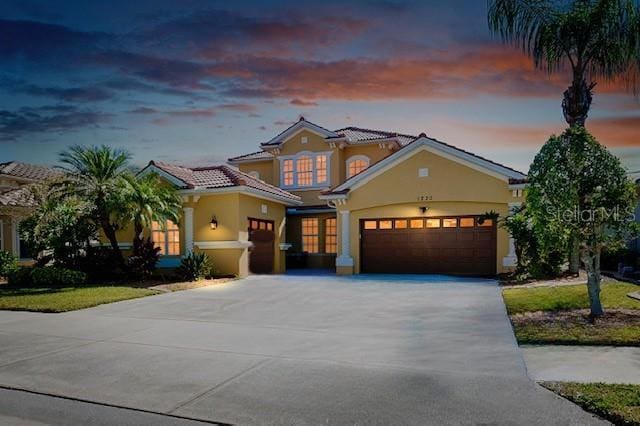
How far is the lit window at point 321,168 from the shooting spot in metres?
22.9

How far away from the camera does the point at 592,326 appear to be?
715 centimetres

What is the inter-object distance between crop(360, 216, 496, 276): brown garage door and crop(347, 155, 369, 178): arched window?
5000 millimetres

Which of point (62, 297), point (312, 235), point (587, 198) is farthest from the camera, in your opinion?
point (312, 235)

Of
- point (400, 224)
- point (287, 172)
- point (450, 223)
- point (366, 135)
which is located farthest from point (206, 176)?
point (450, 223)

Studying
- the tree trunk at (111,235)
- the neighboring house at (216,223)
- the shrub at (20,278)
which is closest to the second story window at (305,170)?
the neighboring house at (216,223)

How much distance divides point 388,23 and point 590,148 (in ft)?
22.6

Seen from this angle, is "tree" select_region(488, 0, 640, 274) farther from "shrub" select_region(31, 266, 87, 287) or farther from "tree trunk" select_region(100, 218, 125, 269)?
"shrub" select_region(31, 266, 87, 287)

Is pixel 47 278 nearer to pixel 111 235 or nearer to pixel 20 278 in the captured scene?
pixel 20 278

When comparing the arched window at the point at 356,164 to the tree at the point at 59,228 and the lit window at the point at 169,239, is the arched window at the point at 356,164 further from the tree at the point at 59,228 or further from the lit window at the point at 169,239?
the tree at the point at 59,228

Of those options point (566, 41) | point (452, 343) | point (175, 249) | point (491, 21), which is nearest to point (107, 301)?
point (175, 249)

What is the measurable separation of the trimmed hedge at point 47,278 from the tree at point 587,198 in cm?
1436

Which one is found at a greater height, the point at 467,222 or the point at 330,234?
the point at 467,222

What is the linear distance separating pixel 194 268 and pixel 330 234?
8.33 metres

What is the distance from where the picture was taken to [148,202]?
1548 cm
